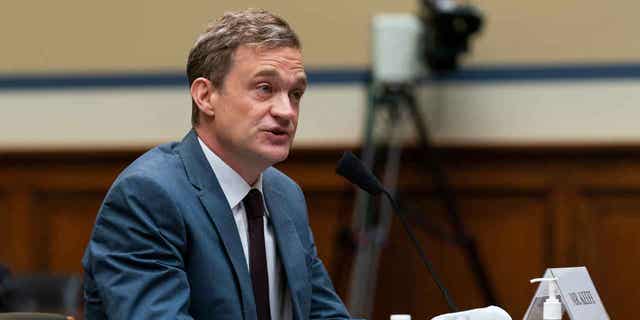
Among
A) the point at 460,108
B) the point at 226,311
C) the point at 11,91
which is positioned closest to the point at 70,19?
the point at 11,91

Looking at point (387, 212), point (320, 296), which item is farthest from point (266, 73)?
point (387, 212)

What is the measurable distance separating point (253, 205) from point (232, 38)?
402 millimetres

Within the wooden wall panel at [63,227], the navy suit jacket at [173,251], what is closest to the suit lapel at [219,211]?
the navy suit jacket at [173,251]

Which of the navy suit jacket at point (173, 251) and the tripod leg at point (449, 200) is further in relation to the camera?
the tripod leg at point (449, 200)

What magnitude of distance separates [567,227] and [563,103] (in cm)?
61

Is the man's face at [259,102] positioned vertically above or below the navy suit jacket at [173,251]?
above

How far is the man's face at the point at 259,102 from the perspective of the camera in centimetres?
256

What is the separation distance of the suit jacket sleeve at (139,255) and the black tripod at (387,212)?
2.90 meters

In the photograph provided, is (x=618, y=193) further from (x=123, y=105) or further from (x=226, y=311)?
(x=226, y=311)

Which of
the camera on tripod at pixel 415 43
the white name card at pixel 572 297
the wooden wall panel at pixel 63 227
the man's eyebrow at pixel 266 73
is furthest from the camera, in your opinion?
the wooden wall panel at pixel 63 227

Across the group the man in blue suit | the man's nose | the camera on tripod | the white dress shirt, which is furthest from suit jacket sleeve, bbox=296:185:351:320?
the camera on tripod

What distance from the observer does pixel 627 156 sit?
18.0 ft

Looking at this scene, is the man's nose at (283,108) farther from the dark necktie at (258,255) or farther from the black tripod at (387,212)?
the black tripod at (387,212)

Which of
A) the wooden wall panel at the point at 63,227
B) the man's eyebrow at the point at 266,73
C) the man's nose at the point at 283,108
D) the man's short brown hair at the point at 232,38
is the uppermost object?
the man's short brown hair at the point at 232,38
